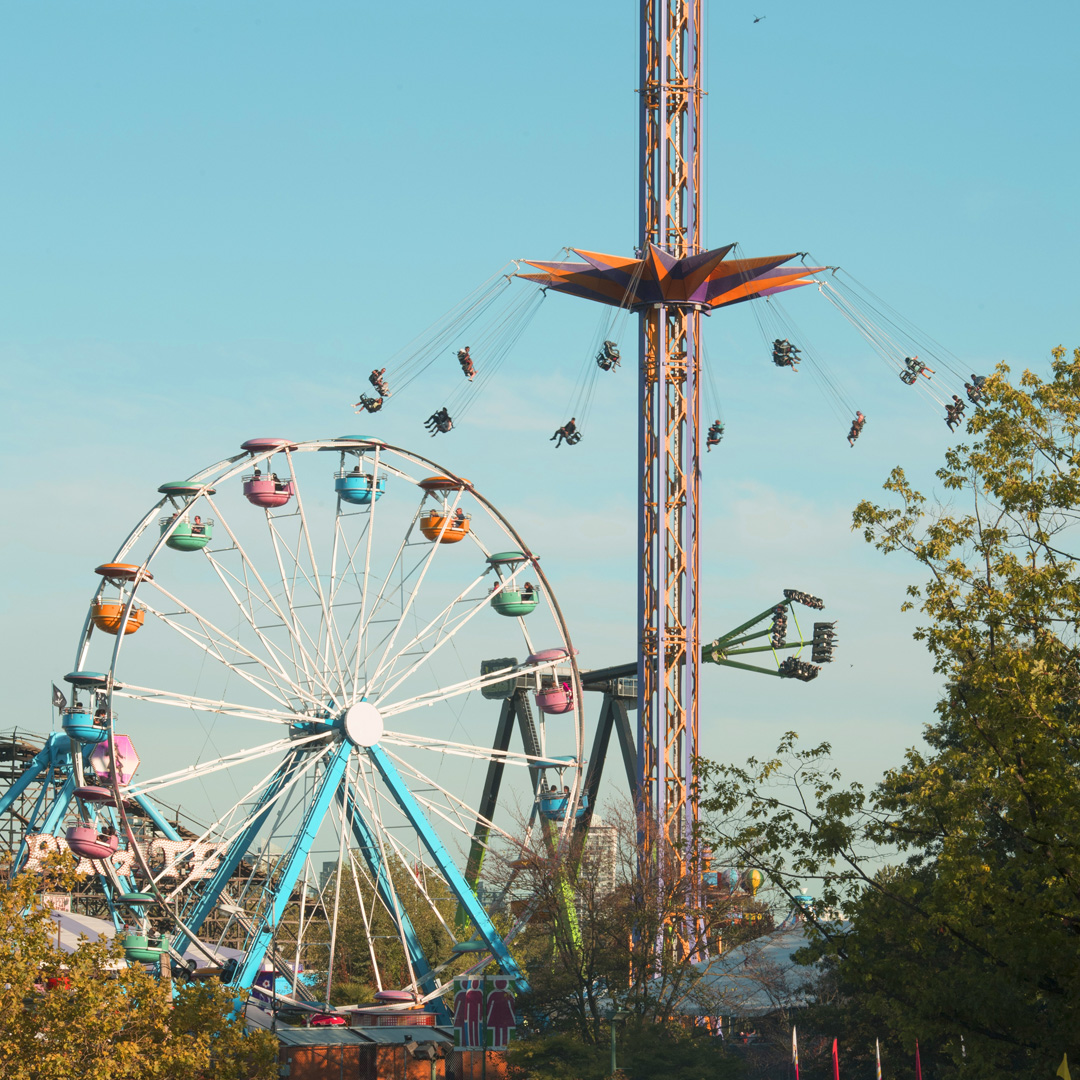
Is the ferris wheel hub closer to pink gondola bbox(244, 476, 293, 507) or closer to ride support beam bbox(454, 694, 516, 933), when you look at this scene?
pink gondola bbox(244, 476, 293, 507)

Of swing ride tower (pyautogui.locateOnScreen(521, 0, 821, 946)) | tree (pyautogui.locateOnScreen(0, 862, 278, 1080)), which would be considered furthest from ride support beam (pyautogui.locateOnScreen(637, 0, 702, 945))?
tree (pyautogui.locateOnScreen(0, 862, 278, 1080))

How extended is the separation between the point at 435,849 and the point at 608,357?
14.8m

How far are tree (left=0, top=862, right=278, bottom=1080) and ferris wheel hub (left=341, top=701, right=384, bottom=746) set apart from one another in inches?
563

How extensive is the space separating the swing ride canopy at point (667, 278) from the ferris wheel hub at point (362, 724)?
13750 millimetres

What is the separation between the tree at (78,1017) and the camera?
923 inches

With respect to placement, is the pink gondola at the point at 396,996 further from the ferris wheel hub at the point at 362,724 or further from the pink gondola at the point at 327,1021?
the ferris wheel hub at the point at 362,724

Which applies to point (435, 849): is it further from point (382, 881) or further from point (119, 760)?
point (119, 760)

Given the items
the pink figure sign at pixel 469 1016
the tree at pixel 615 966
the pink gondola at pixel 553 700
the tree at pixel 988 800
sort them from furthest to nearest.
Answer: the pink gondola at pixel 553 700
the pink figure sign at pixel 469 1016
the tree at pixel 615 966
the tree at pixel 988 800

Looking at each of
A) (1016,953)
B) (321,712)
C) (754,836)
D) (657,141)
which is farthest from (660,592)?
(1016,953)

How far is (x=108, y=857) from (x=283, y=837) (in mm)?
4423

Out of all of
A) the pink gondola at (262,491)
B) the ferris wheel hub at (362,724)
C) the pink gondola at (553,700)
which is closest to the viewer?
the ferris wheel hub at (362,724)

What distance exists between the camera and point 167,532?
40.0 meters

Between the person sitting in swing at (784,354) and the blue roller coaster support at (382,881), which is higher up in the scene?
the person sitting in swing at (784,354)

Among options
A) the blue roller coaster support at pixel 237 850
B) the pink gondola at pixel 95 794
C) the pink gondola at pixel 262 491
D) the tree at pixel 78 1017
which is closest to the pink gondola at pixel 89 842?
the pink gondola at pixel 95 794
